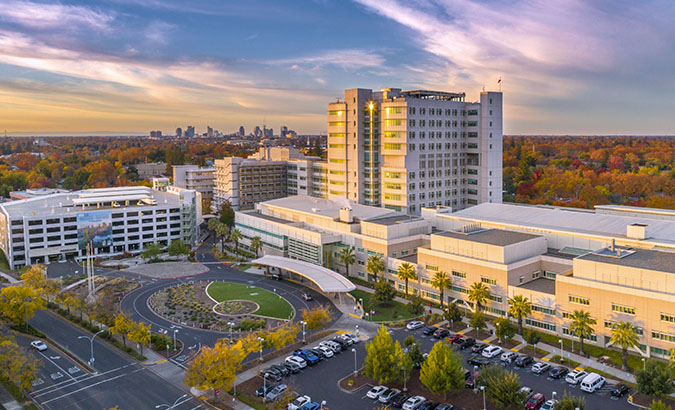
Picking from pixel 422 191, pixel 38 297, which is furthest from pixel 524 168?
pixel 38 297

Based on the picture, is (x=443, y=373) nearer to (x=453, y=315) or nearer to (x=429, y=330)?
(x=429, y=330)

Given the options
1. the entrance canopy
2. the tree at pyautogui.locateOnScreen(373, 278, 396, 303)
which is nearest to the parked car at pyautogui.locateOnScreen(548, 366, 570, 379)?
the tree at pyautogui.locateOnScreen(373, 278, 396, 303)

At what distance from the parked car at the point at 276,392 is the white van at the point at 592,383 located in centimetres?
2740

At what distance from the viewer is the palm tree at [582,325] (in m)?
54.1

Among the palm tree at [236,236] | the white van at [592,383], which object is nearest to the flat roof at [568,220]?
the white van at [592,383]

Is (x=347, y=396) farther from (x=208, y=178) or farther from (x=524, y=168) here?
(x=524, y=168)

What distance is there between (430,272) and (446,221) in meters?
18.6

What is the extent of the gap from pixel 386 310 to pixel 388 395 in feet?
78.0

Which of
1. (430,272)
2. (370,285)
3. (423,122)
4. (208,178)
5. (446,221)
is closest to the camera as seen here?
(430,272)

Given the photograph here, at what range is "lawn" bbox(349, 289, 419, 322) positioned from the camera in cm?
6806

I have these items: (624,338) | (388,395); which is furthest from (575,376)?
(388,395)

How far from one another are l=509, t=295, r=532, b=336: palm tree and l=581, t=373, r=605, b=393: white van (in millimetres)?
11579

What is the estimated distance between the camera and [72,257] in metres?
104

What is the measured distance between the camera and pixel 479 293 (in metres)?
64.6
